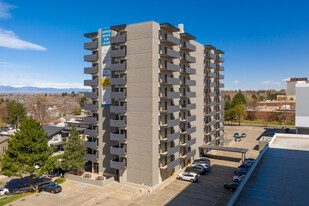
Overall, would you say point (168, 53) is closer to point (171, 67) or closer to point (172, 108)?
point (171, 67)

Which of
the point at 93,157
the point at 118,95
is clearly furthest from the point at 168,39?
the point at 93,157

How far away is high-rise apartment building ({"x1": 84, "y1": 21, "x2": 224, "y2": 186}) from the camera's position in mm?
39812

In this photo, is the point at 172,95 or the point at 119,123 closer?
the point at 119,123

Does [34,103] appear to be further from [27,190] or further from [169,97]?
[169,97]

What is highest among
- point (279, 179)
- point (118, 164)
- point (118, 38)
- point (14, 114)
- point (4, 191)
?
point (118, 38)

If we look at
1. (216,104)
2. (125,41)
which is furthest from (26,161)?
(216,104)

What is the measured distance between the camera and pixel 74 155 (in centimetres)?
4603

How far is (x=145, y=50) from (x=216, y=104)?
37724 mm

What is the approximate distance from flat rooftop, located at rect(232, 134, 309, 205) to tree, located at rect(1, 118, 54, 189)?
33.4 m

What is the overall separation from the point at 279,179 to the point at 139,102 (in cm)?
2428

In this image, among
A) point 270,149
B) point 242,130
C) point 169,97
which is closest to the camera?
point 270,149

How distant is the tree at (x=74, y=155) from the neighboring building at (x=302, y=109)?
4916 cm

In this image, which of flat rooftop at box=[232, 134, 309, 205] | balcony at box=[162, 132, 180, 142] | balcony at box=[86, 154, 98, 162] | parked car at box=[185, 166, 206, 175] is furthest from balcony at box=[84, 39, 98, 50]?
flat rooftop at box=[232, 134, 309, 205]

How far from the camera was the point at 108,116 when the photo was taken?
4631 cm
